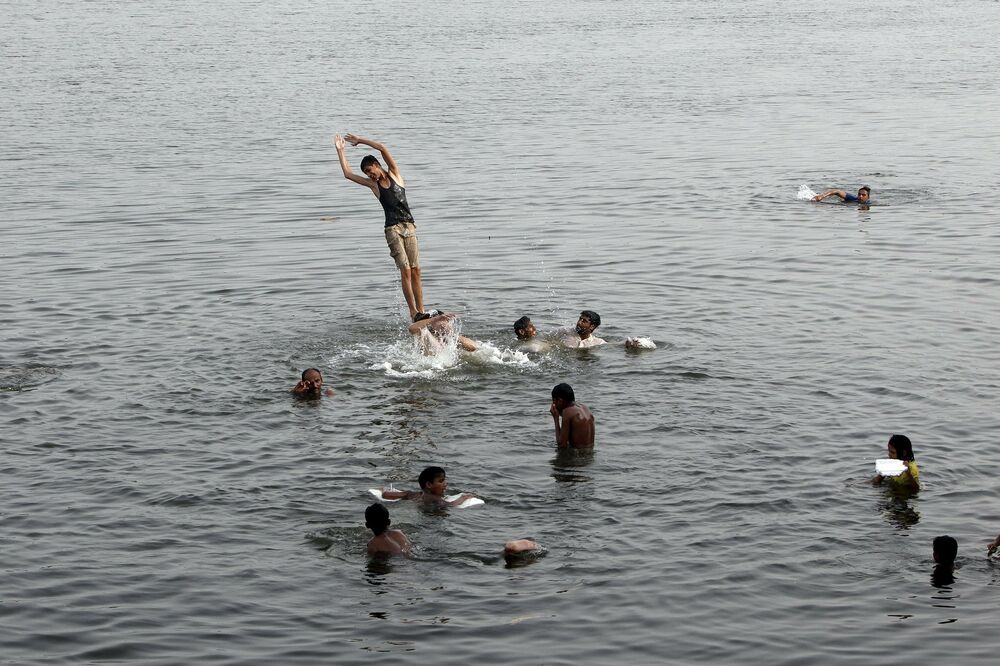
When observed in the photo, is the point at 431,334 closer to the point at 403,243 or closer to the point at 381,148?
the point at 403,243

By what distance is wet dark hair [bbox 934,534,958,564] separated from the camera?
1264 cm

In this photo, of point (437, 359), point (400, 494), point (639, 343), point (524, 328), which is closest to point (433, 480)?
point (400, 494)

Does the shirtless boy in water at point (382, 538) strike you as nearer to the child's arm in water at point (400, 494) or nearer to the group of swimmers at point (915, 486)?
the child's arm in water at point (400, 494)

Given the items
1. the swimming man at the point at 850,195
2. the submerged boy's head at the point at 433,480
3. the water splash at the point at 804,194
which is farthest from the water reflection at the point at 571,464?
the water splash at the point at 804,194

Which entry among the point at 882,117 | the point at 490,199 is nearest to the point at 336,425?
the point at 490,199

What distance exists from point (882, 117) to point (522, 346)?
26630mm

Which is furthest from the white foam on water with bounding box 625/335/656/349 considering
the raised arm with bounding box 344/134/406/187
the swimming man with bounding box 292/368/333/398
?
the swimming man with bounding box 292/368/333/398

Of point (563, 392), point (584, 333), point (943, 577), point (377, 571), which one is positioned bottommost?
point (943, 577)

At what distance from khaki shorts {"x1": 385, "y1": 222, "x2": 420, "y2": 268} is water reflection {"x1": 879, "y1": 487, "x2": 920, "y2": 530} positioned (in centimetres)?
844

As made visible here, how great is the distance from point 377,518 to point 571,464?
3321 millimetres

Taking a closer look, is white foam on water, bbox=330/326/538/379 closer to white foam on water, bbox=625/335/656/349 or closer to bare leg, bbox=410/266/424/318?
bare leg, bbox=410/266/424/318

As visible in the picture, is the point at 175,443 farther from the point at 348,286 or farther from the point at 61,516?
the point at 348,286

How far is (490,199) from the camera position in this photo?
31.7 metres

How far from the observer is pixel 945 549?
12.7 metres
